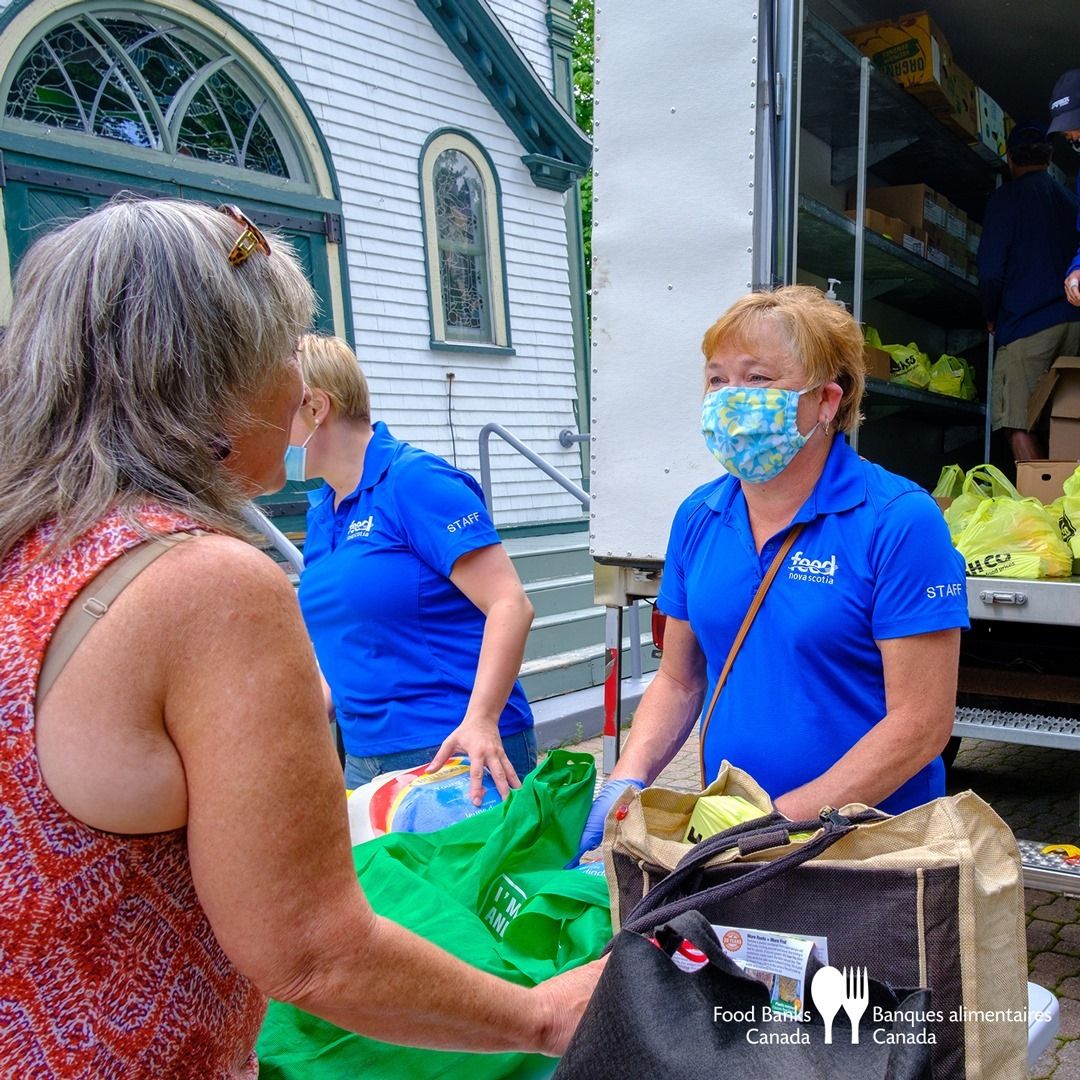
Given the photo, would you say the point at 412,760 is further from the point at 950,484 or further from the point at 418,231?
the point at 418,231

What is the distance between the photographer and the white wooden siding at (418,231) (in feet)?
A: 27.5

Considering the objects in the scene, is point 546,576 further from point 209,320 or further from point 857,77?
point 209,320

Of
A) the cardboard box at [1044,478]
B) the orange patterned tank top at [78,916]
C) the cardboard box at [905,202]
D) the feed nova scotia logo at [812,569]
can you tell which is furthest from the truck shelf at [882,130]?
the orange patterned tank top at [78,916]

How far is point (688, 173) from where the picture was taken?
342cm

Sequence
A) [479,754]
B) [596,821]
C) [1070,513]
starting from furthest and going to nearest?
[1070,513] < [479,754] < [596,821]

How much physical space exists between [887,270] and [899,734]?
3556mm

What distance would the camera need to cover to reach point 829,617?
1.99 m

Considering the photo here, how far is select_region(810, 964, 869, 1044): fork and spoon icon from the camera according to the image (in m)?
1.14

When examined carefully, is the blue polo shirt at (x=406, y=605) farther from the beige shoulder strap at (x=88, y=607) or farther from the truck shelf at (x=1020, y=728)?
the truck shelf at (x=1020, y=728)

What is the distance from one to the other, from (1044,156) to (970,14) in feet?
2.71

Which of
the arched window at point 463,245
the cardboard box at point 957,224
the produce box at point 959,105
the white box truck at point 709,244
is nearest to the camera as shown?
the white box truck at point 709,244

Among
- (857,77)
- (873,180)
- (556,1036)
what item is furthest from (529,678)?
(556,1036)

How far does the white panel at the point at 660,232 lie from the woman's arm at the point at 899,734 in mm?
1588

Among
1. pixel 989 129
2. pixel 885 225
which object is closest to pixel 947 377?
pixel 885 225
